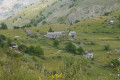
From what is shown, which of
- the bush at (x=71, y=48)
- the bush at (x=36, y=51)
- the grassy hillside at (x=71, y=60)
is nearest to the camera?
the grassy hillside at (x=71, y=60)

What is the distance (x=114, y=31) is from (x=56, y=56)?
252 ft

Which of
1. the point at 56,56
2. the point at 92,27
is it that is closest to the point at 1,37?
the point at 56,56

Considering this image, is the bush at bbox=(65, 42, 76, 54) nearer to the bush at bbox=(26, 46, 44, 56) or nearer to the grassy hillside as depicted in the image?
the grassy hillside

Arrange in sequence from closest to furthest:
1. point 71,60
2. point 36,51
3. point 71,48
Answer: point 71,60, point 36,51, point 71,48

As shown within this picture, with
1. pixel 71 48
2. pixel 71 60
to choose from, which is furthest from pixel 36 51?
pixel 71 60

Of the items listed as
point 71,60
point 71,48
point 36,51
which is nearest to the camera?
point 71,60

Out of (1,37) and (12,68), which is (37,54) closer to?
(1,37)

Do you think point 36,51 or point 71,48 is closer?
point 36,51

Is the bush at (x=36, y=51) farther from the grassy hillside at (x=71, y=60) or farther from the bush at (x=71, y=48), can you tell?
the bush at (x=71, y=48)

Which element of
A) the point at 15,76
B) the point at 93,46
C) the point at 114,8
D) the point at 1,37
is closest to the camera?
the point at 15,76

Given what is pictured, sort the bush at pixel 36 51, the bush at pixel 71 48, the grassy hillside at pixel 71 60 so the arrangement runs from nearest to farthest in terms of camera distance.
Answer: the grassy hillside at pixel 71 60, the bush at pixel 36 51, the bush at pixel 71 48

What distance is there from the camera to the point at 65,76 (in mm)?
4645

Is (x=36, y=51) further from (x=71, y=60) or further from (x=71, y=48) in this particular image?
(x=71, y=60)

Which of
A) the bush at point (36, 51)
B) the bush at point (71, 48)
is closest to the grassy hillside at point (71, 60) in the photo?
the bush at point (36, 51)
